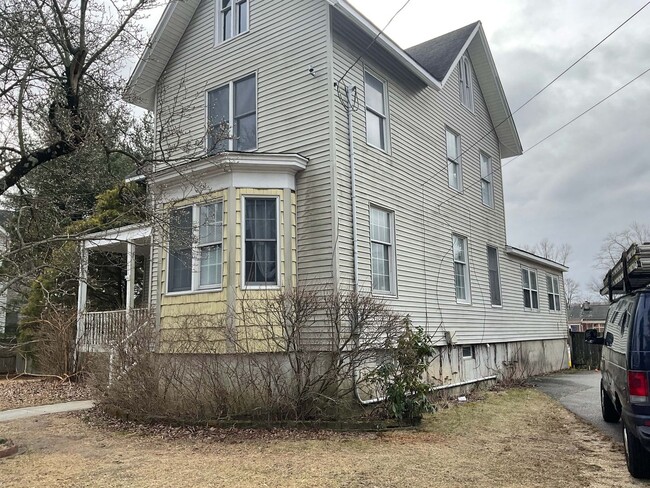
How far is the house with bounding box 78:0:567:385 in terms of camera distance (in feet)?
33.4

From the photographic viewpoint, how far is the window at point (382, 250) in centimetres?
1114

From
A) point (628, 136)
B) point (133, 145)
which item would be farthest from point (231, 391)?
point (628, 136)

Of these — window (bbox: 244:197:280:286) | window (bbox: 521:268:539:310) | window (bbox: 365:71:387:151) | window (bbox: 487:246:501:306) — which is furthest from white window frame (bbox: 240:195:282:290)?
window (bbox: 521:268:539:310)

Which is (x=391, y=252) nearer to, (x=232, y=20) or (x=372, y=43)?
(x=372, y=43)

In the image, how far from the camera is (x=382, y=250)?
11.5m

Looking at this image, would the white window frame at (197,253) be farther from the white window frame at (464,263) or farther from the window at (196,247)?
the white window frame at (464,263)

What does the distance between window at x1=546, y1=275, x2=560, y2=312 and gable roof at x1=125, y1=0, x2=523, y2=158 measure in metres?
5.96

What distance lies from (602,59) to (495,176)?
23.7 ft

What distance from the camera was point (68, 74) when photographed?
877 centimetres

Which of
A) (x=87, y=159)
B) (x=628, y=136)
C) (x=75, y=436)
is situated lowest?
(x=75, y=436)

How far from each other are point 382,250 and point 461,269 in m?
4.20

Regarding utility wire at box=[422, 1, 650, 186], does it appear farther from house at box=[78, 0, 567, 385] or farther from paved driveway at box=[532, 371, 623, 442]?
paved driveway at box=[532, 371, 623, 442]

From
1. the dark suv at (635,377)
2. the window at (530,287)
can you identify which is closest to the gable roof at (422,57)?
the window at (530,287)

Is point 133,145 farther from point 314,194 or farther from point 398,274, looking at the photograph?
point 398,274
